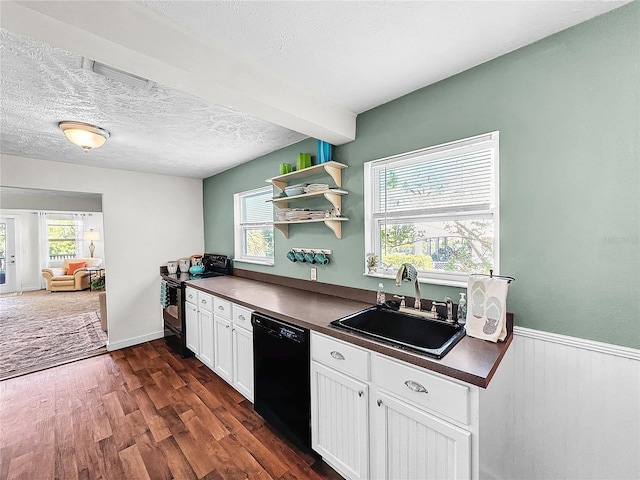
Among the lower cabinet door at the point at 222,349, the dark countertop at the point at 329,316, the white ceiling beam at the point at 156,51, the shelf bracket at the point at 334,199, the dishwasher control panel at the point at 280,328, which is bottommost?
the lower cabinet door at the point at 222,349

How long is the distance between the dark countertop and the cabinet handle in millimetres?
103

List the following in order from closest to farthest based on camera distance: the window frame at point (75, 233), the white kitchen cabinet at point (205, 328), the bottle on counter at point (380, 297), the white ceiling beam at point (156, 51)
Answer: the white ceiling beam at point (156, 51), the bottle on counter at point (380, 297), the white kitchen cabinet at point (205, 328), the window frame at point (75, 233)

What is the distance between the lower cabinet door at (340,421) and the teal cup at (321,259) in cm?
94

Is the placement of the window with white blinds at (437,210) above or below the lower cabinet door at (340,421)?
above

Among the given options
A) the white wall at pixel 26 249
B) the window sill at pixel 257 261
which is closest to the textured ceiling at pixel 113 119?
the window sill at pixel 257 261

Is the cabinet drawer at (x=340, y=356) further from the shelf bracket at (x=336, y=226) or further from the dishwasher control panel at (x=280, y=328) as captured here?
the shelf bracket at (x=336, y=226)

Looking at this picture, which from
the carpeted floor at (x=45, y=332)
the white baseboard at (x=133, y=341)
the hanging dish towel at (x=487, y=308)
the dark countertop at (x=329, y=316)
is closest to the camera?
the dark countertop at (x=329, y=316)

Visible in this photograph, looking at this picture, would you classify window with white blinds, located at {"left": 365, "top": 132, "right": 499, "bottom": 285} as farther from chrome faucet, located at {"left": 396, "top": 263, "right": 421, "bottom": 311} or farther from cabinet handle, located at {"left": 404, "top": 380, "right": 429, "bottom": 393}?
cabinet handle, located at {"left": 404, "top": 380, "right": 429, "bottom": 393}

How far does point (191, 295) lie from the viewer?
10.1 ft

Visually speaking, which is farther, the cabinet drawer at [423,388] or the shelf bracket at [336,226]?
the shelf bracket at [336,226]

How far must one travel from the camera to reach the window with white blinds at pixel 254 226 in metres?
3.24

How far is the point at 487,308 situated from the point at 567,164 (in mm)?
795

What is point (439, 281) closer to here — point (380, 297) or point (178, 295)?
point (380, 297)

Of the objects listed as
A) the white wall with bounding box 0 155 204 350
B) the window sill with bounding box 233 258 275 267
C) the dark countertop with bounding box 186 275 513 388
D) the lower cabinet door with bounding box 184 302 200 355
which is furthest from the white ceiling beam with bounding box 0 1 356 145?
the white wall with bounding box 0 155 204 350
